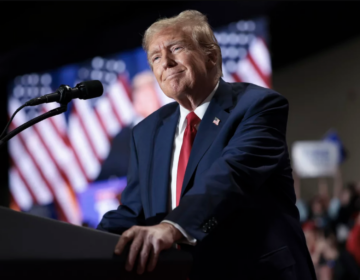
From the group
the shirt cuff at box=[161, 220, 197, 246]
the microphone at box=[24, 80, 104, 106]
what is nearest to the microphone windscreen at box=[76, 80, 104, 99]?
the microphone at box=[24, 80, 104, 106]

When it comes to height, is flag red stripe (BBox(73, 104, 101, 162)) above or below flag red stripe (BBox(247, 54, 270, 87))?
below

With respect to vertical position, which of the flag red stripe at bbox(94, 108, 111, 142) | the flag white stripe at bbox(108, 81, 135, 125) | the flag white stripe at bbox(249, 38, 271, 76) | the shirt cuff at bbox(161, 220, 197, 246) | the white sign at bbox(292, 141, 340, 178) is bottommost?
the white sign at bbox(292, 141, 340, 178)

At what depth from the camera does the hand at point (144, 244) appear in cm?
99

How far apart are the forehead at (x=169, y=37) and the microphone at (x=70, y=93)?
0.29 meters

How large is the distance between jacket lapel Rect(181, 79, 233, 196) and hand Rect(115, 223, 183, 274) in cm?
36

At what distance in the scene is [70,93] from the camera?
1337 millimetres

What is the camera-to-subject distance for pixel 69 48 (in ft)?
20.1

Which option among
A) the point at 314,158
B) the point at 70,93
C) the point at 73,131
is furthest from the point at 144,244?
the point at 314,158

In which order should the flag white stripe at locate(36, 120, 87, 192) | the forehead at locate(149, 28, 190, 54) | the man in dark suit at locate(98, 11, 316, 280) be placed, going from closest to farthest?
the man in dark suit at locate(98, 11, 316, 280) < the forehead at locate(149, 28, 190, 54) < the flag white stripe at locate(36, 120, 87, 192)

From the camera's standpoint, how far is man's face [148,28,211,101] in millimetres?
1566

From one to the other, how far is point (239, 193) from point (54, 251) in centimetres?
48

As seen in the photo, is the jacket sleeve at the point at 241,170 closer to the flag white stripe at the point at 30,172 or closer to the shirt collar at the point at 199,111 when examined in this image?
the shirt collar at the point at 199,111

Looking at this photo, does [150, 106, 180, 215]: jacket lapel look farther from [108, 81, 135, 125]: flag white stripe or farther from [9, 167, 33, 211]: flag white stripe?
[9, 167, 33, 211]: flag white stripe

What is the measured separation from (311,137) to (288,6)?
2984mm
